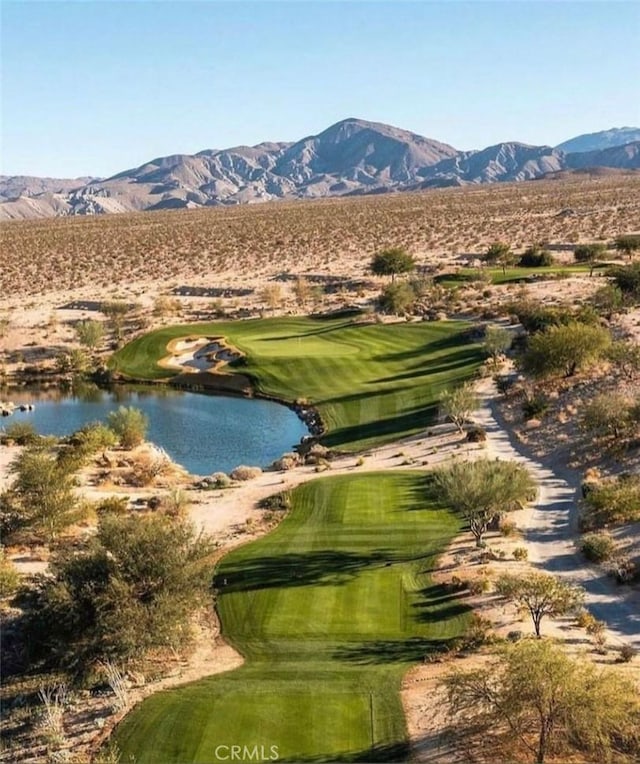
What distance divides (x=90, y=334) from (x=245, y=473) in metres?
31.1

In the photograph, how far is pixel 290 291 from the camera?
82.9 metres

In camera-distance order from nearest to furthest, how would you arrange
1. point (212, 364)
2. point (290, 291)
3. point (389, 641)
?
point (389, 641)
point (212, 364)
point (290, 291)

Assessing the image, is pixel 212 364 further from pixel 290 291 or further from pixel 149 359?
pixel 290 291

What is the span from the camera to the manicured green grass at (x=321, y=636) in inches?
679

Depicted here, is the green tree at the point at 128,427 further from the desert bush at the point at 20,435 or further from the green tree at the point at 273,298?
the green tree at the point at 273,298

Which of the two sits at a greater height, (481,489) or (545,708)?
(481,489)

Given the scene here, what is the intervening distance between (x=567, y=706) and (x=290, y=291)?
229 feet

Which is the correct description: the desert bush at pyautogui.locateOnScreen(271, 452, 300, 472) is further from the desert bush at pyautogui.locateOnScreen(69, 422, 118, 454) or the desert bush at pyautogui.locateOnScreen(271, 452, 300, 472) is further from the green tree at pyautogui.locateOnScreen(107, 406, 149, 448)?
the desert bush at pyautogui.locateOnScreen(69, 422, 118, 454)

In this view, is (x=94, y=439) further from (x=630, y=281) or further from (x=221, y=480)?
(x=630, y=281)

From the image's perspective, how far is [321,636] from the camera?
21844 mm

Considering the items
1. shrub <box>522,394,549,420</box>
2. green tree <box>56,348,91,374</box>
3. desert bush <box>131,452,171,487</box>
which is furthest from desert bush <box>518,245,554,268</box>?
desert bush <box>131,452,171,487</box>

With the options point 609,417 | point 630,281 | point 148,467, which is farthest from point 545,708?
point 630,281

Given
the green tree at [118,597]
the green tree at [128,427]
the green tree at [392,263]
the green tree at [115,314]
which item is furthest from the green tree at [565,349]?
the green tree at [115,314]

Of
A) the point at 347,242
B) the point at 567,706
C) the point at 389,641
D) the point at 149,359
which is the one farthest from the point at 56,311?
the point at 567,706
